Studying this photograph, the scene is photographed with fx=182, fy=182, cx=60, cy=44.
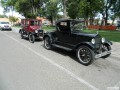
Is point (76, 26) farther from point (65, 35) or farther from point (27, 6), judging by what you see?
point (27, 6)

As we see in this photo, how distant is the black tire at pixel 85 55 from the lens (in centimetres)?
734

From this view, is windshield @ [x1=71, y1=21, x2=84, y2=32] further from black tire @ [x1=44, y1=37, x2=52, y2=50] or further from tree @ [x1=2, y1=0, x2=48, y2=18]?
tree @ [x1=2, y1=0, x2=48, y2=18]

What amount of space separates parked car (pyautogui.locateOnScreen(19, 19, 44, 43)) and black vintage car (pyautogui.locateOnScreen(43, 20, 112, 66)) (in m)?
3.75

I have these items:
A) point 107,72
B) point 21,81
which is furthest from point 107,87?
point 21,81

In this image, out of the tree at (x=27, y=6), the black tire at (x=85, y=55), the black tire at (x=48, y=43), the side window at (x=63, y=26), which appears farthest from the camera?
the tree at (x=27, y=6)

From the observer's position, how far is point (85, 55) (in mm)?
7684

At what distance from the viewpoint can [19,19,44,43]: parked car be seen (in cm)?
1452

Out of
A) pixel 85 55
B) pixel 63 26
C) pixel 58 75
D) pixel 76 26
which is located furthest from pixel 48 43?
pixel 58 75

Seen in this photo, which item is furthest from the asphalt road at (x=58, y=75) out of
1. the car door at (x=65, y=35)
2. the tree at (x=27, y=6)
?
the tree at (x=27, y=6)

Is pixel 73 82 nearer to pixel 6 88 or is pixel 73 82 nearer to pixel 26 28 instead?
pixel 6 88

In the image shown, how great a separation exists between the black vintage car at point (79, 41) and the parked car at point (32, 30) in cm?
375

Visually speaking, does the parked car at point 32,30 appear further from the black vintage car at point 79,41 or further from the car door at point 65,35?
the car door at point 65,35

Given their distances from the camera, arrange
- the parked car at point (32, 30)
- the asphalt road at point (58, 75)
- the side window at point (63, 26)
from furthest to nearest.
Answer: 1. the parked car at point (32, 30)
2. the side window at point (63, 26)
3. the asphalt road at point (58, 75)

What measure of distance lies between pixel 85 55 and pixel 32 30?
26.0ft
